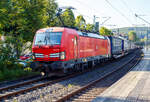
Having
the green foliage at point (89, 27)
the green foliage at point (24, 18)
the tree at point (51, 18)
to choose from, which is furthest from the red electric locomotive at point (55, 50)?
the green foliage at point (89, 27)

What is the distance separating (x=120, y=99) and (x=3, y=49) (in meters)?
9.26

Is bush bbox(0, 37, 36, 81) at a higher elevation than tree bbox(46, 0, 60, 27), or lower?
lower

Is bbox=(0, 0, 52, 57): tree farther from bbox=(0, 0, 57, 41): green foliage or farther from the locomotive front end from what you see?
the locomotive front end

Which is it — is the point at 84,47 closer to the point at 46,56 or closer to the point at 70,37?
the point at 70,37

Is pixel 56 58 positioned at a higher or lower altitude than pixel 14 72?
higher

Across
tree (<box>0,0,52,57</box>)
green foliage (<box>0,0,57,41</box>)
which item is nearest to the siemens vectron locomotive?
tree (<box>0,0,52,57</box>)

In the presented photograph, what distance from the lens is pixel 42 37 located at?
12.9 m

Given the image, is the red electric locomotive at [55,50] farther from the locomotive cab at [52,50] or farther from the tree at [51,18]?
the tree at [51,18]

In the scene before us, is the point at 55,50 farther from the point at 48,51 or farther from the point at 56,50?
the point at 48,51

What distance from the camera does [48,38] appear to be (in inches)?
500

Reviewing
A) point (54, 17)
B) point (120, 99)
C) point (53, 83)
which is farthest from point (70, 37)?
point (54, 17)

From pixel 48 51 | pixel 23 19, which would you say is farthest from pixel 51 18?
pixel 48 51

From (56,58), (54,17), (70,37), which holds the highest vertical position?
(54,17)

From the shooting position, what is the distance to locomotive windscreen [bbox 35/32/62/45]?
12430mm
